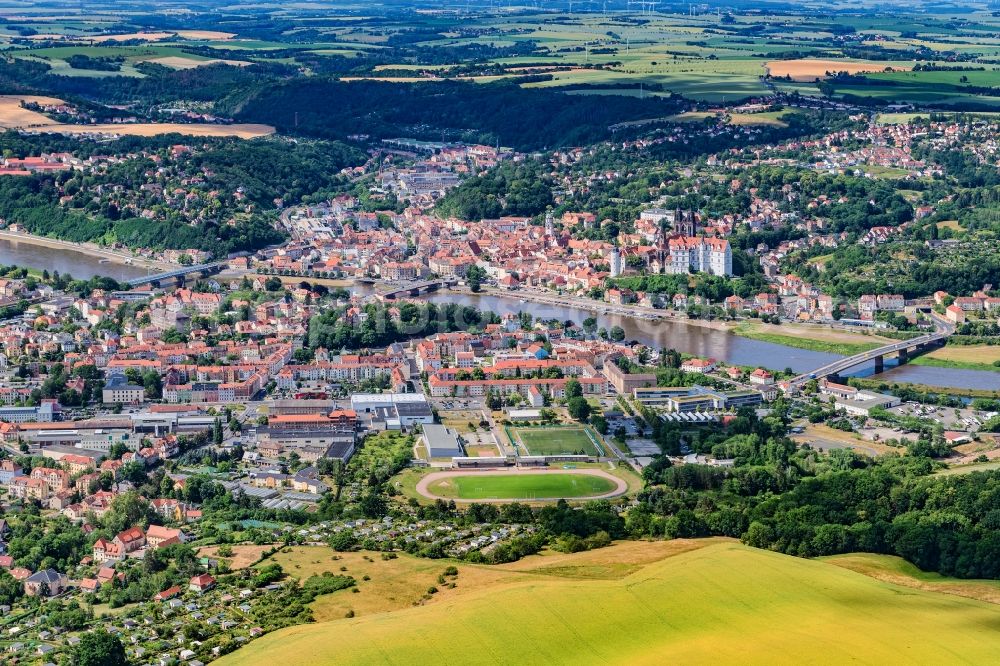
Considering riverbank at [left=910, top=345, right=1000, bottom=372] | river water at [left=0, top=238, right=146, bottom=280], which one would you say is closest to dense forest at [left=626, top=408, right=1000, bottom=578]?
riverbank at [left=910, top=345, right=1000, bottom=372]

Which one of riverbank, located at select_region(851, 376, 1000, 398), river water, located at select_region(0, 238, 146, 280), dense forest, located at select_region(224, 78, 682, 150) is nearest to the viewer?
riverbank, located at select_region(851, 376, 1000, 398)

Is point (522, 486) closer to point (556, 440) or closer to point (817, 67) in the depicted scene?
point (556, 440)

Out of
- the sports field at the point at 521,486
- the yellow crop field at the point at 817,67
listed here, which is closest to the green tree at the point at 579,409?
the sports field at the point at 521,486

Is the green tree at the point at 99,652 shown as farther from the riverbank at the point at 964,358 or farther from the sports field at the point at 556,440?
the riverbank at the point at 964,358

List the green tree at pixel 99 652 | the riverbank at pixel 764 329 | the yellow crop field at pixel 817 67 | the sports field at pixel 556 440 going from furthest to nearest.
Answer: the yellow crop field at pixel 817 67, the riverbank at pixel 764 329, the sports field at pixel 556 440, the green tree at pixel 99 652

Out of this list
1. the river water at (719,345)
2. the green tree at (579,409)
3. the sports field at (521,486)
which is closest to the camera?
the sports field at (521,486)

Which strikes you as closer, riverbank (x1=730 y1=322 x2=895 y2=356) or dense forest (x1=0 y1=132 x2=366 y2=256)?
riverbank (x1=730 y1=322 x2=895 y2=356)

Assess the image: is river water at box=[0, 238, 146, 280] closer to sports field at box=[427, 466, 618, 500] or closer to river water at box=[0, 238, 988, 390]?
river water at box=[0, 238, 988, 390]
